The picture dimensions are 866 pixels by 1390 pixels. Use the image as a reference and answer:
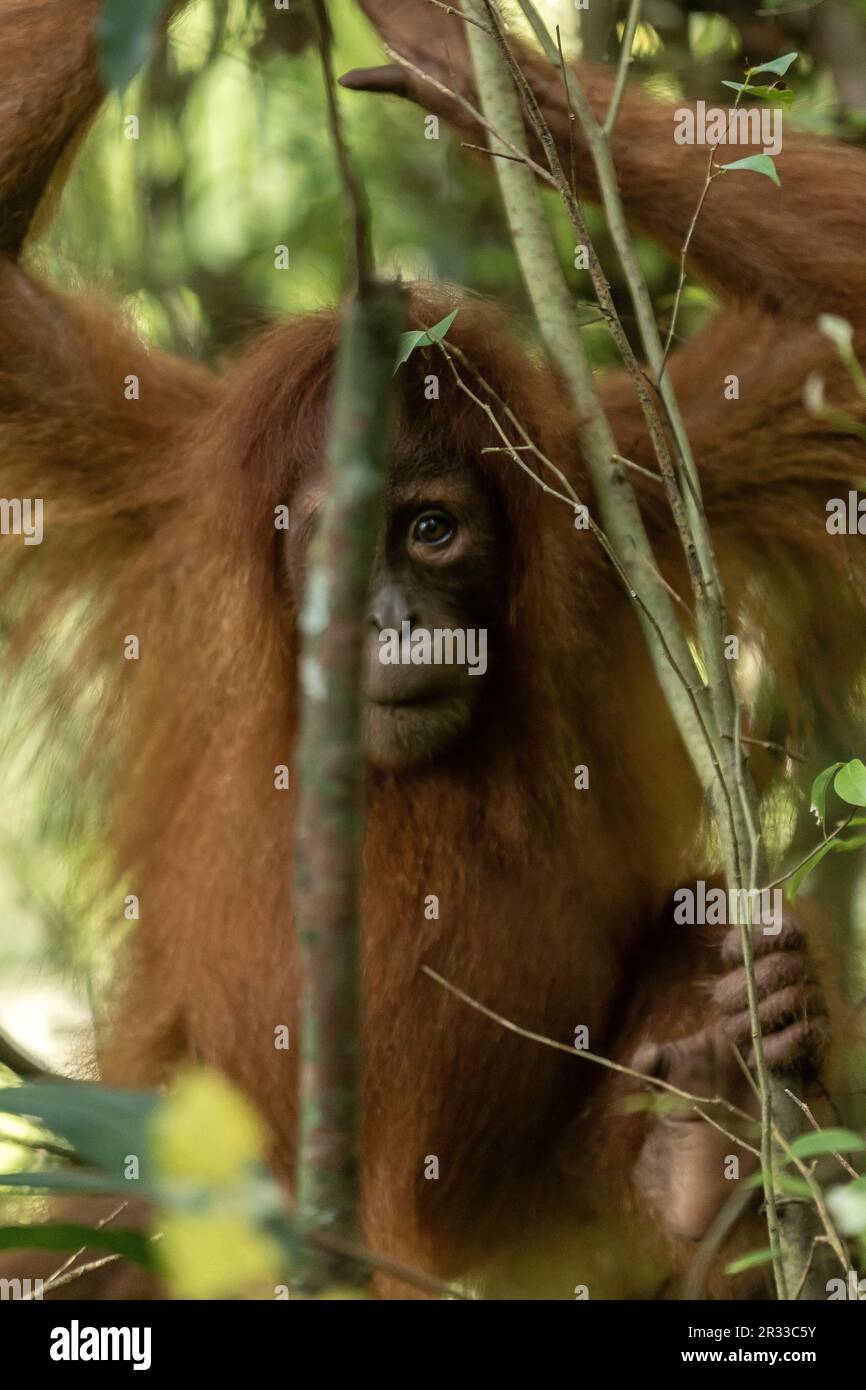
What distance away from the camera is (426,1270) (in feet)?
12.0

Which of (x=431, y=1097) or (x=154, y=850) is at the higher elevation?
(x=154, y=850)

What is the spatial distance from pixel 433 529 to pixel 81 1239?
1927 millimetres

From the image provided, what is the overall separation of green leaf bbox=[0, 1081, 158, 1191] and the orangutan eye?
2.00m

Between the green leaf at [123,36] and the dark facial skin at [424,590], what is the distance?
1920 mm

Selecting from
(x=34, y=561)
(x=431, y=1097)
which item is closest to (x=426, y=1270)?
(x=431, y=1097)

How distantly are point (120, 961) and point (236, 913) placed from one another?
22.3 inches

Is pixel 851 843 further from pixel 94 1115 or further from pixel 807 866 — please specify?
pixel 94 1115

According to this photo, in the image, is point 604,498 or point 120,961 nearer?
point 604,498

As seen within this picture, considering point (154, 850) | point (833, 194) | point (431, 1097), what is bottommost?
point (431, 1097)

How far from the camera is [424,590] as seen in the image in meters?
3.21

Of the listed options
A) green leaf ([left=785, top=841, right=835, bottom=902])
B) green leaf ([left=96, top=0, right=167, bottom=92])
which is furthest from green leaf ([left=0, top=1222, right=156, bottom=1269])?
green leaf ([left=785, top=841, right=835, bottom=902])

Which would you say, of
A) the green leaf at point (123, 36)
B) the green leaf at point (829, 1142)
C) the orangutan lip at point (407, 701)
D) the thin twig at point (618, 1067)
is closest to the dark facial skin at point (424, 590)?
the orangutan lip at point (407, 701)

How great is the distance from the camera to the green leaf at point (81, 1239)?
1.56 metres
